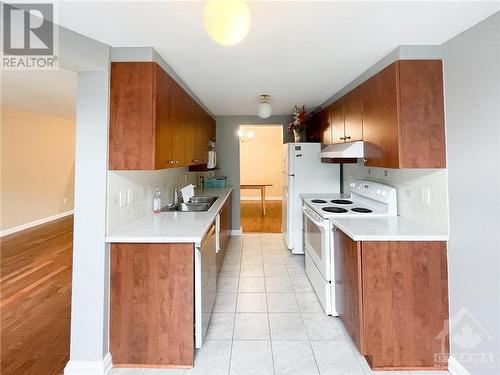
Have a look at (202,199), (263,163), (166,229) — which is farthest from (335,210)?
(263,163)

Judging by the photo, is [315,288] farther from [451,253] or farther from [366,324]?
[451,253]

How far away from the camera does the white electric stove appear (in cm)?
240

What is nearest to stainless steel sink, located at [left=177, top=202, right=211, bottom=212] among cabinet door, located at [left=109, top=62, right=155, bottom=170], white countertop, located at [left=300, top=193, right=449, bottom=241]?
cabinet door, located at [left=109, top=62, right=155, bottom=170]

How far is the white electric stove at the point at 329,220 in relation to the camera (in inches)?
94.5

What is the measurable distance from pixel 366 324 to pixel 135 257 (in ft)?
5.52

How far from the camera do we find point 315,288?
2832 mm

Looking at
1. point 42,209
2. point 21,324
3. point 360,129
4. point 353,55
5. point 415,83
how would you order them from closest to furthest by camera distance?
point 415,83 < point 353,55 < point 21,324 < point 360,129 < point 42,209

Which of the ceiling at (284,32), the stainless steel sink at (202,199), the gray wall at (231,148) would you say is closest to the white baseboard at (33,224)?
the stainless steel sink at (202,199)

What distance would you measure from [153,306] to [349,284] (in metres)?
1.46

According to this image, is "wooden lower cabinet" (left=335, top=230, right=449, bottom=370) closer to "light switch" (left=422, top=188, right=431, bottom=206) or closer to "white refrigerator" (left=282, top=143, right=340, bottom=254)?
"light switch" (left=422, top=188, right=431, bottom=206)

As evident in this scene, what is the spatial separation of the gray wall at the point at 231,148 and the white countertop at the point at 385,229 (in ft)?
9.82

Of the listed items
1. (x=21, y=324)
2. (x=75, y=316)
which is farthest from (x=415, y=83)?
(x=21, y=324)

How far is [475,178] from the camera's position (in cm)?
163

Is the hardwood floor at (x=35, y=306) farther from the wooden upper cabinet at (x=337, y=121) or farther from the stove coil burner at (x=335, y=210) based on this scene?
the wooden upper cabinet at (x=337, y=121)
